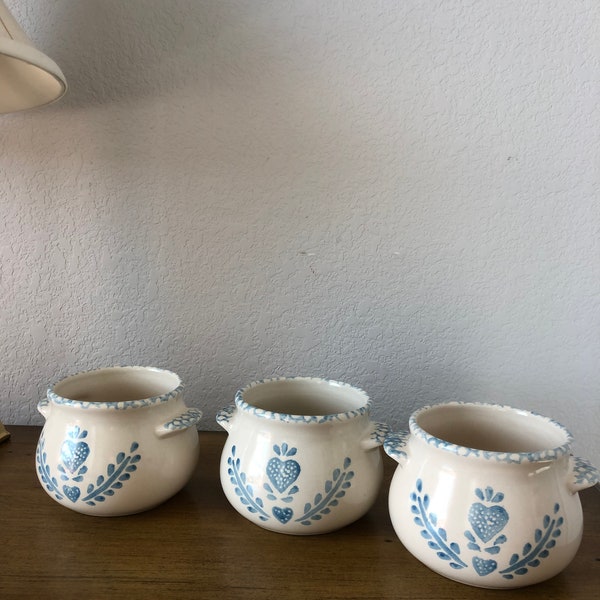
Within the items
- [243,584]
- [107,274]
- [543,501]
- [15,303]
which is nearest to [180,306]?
[107,274]

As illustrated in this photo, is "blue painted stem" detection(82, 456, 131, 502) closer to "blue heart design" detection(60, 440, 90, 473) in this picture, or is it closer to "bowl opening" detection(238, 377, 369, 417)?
"blue heart design" detection(60, 440, 90, 473)

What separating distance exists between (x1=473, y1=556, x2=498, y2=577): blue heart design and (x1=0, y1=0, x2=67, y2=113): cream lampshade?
53 cm

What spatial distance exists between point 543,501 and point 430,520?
0.08 meters

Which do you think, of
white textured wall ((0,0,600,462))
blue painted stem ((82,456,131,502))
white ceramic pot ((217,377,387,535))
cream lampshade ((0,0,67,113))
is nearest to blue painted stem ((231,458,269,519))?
white ceramic pot ((217,377,387,535))

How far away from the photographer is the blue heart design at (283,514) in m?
0.47

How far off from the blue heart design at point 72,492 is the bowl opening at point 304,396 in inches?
6.9

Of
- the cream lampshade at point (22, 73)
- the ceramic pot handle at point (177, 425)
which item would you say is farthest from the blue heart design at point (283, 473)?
the cream lampshade at point (22, 73)

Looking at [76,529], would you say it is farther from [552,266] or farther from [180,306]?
[552,266]

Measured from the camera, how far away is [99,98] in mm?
648

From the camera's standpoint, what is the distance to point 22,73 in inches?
20.7

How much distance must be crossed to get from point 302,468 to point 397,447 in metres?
0.08

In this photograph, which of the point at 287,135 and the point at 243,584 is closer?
the point at 243,584

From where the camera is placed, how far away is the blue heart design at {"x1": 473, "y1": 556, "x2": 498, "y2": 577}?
407mm

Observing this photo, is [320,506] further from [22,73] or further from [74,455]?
[22,73]
